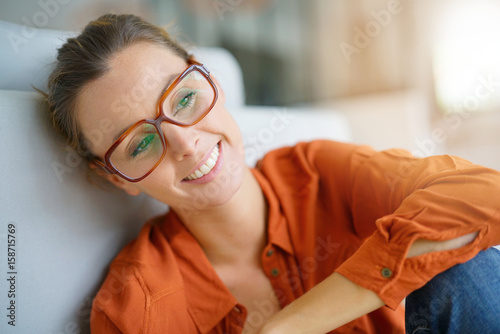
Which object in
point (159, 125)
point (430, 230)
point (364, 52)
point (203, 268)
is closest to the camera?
point (430, 230)

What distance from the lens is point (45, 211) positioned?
2.82ft

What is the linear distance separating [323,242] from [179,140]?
0.42m

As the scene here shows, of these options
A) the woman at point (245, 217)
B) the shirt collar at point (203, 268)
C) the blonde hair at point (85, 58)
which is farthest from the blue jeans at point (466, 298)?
the blonde hair at point (85, 58)

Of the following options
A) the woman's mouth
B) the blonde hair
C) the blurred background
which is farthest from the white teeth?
the blurred background

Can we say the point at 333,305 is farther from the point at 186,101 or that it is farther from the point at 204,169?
the point at 186,101

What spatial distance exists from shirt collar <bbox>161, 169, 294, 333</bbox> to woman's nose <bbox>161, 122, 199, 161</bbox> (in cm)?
26

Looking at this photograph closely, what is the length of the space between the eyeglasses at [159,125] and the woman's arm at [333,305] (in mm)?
393

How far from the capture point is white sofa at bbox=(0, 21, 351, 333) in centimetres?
81

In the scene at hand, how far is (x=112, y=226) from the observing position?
1.00m

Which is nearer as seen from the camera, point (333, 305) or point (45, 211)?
point (333, 305)

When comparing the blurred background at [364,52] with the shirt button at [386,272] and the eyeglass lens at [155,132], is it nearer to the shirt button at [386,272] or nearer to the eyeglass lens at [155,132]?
the eyeglass lens at [155,132]

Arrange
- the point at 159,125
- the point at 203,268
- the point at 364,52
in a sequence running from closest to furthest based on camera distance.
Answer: the point at 159,125 < the point at 203,268 < the point at 364,52

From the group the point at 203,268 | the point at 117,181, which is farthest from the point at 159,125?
the point at 203,268

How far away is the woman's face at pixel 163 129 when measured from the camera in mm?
792
